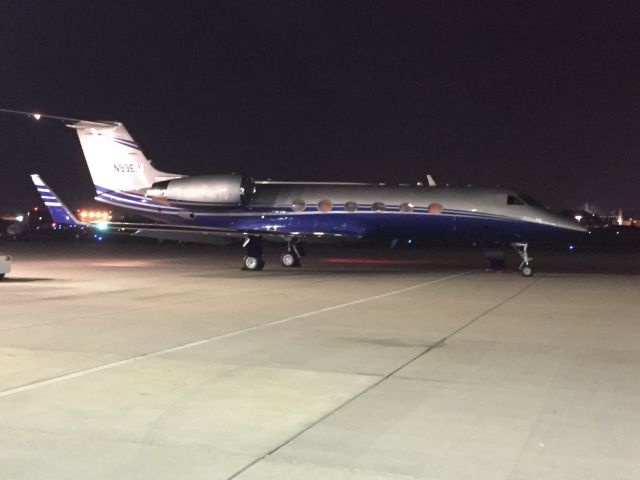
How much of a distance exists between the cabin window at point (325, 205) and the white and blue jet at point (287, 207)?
52mm

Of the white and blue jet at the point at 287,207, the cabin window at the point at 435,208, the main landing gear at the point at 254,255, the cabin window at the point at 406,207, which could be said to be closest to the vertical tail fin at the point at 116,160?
the white and blue jet at the point at 287,207

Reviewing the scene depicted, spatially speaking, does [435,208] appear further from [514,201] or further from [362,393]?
[362,393]

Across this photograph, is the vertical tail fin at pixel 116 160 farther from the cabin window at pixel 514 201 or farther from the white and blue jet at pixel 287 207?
the cabin window at pixel 514 201

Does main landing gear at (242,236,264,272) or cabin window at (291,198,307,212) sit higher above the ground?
cabin window at (291,198,307,212)

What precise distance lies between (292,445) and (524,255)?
19.7 meters

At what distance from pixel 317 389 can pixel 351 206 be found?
18899 millimetres

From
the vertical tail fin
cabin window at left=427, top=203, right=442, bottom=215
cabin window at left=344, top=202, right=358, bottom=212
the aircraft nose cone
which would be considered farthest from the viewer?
the vertical tail fin

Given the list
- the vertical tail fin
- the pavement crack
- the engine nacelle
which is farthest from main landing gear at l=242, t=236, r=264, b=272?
the pavement crack

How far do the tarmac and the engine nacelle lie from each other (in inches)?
452

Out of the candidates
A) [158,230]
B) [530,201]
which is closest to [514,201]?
[530,201]

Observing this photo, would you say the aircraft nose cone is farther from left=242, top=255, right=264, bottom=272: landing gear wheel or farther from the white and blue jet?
left=242, top=255, right=264, bottom=272: landing gear wheel

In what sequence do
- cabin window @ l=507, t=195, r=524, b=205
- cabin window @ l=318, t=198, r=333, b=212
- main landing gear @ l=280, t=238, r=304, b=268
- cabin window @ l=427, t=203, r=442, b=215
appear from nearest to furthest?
cabin window @ l=507, t=195, r=524, b=205 → cabin window @ l=427, t=203, r=442, b=215 → cabin window @ l=318, t=198, r=333, b=212 → main landing gear @ l=280, t=238, r=304, b=268

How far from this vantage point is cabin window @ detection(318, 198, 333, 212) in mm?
26531

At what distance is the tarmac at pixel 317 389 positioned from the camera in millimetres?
5258
